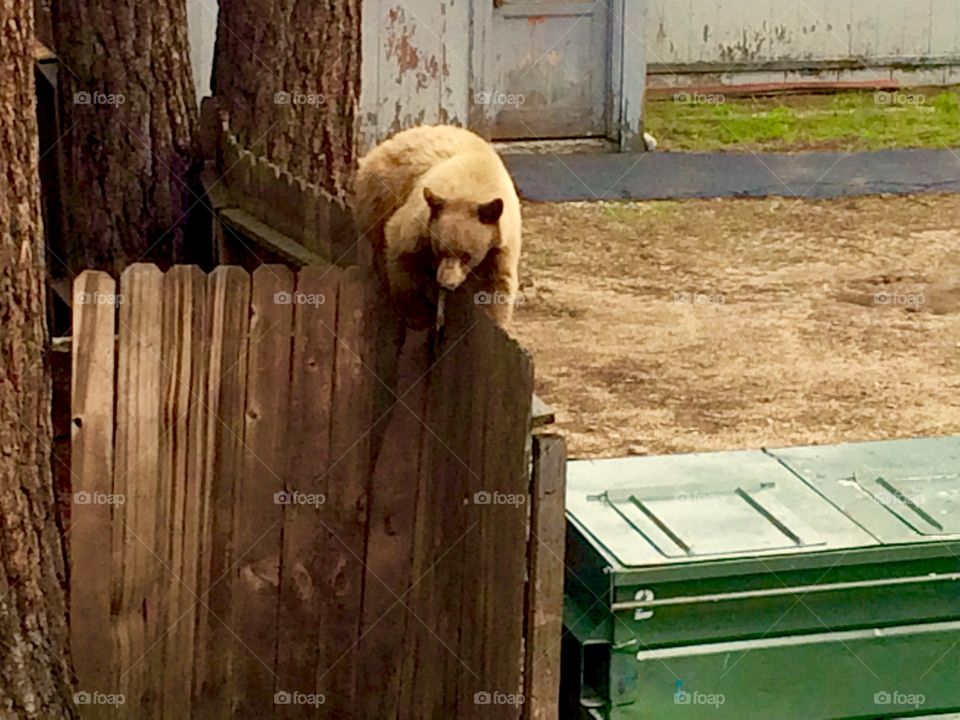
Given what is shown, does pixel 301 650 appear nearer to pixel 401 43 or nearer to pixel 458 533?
pixel 458 533

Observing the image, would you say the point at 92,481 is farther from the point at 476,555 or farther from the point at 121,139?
the point at 121,139

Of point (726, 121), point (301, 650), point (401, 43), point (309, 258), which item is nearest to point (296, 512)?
point (301, 650)

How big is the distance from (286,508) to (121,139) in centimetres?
269

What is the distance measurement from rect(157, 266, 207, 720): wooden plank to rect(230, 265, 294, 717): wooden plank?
11cm

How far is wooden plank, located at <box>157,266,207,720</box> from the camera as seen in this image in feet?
12.2

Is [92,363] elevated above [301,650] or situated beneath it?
elevated above

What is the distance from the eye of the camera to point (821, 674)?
3.67 m

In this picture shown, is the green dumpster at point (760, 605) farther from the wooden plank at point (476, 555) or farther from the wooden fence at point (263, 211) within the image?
the wooden fence at point (263, 211)

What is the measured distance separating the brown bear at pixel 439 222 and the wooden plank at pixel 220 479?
40 cm

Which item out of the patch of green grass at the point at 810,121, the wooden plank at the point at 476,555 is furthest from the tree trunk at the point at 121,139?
the patch of green grass at the point at 810,121

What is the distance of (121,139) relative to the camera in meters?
6.12

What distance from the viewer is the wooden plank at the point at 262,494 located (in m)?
3.74

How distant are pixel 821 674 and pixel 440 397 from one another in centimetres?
109

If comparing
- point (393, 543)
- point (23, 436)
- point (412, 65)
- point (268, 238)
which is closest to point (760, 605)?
point (393, 543)
